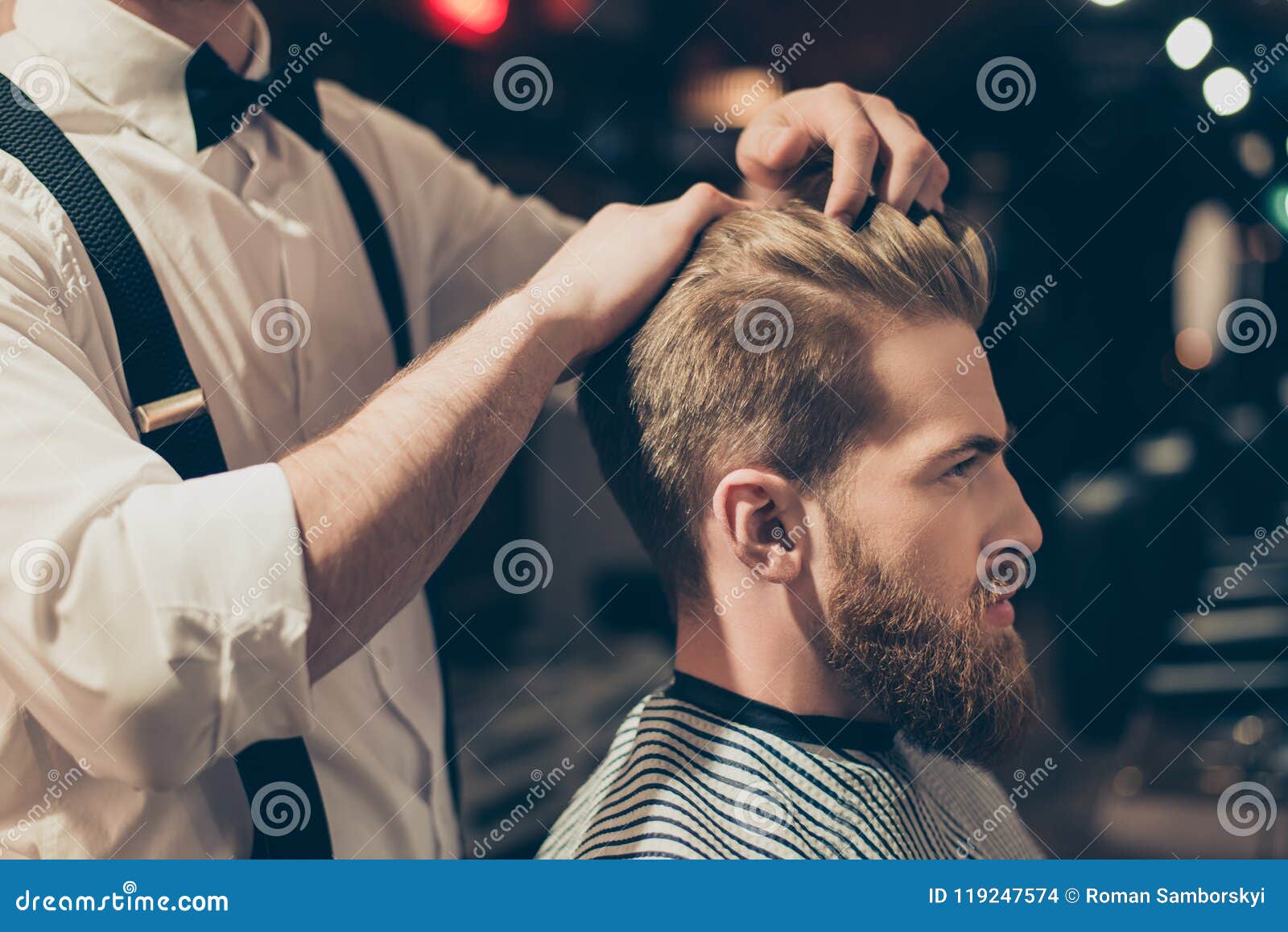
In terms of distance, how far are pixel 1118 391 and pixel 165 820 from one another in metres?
1.81

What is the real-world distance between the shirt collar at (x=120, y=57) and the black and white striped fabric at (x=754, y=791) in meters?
1.12

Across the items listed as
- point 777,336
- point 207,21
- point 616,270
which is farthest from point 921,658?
point 207,21

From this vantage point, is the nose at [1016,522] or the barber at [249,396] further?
the nose at [1016,522]

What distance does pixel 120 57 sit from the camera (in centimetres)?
131

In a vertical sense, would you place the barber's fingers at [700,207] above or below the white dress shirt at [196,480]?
above

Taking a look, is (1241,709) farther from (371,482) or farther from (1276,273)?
(371,482)

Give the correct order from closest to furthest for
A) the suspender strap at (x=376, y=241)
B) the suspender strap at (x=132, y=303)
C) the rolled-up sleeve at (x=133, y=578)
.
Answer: the rolled-up sleeve at (x=133, y=578) < the suspender strap at (x=132, y=303) < the suspender strap at (x=376, y=241)

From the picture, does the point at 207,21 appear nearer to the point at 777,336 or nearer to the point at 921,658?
the point at 777,336

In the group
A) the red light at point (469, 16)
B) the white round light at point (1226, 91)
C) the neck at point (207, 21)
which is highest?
the white round light at point (1226, 91)

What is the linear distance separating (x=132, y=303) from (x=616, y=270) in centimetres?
65

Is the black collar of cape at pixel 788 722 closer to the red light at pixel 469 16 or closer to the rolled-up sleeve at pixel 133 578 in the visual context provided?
the rolled-up sleeve at pixel 133 578

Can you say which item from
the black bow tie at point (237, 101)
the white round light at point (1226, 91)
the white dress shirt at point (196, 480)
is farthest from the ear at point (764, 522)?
the white round light at point (1226, 91)

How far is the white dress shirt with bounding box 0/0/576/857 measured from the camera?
1063 mm

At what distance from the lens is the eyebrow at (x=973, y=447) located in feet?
4.38
